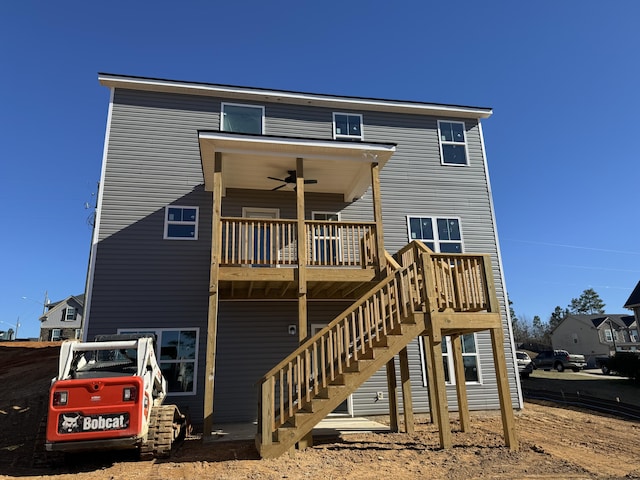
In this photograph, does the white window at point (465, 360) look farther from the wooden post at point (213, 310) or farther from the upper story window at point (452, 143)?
the wooden post at point (213, 310)

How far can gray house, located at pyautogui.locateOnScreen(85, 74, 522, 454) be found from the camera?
7.79 m

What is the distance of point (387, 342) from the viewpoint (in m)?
7.34

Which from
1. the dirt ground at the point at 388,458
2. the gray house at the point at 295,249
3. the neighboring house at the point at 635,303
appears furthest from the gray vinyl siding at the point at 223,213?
the neighboring house at the point at 635,303

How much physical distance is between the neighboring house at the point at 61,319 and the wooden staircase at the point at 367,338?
163 feet

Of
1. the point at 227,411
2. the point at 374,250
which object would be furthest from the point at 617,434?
the point at 227,411

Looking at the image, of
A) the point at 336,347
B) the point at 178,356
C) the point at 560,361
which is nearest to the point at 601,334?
the point at 560,361

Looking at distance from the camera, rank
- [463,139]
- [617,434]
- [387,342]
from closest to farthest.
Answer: [387,342] < [617,434] < [463,139]

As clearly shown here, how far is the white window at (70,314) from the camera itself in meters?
48.7

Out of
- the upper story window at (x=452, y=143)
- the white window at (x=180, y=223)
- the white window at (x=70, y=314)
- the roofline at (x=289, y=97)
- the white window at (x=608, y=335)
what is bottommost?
the white window at (x=608, y=335)

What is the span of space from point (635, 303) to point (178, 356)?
28.7m

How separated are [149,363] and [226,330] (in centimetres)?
321

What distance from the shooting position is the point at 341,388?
22.9 feet

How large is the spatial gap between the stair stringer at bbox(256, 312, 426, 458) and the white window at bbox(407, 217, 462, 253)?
4.99m

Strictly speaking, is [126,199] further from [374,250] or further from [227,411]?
[374,250]
